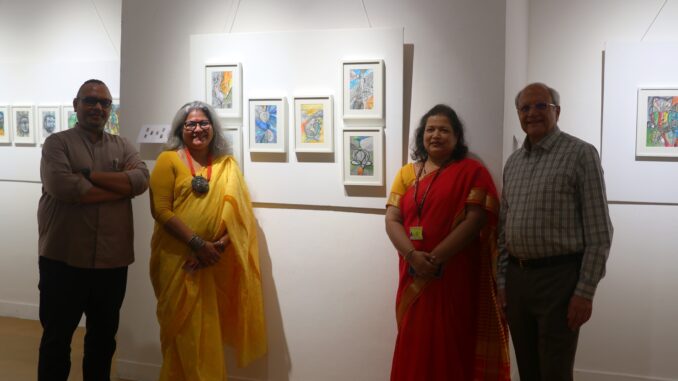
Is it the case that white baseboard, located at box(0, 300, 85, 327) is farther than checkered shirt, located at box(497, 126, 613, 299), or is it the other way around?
white baseboard, located at box(0, 300, 85, 327)

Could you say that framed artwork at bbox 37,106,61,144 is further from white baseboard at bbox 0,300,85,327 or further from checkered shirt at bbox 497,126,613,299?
checkered shirt at bbox 497,126,613,299

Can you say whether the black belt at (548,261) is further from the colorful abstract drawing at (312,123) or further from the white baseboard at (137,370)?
the white baseboard at (137,370)

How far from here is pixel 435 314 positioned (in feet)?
9.29

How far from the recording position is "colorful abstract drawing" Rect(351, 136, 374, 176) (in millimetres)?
3193

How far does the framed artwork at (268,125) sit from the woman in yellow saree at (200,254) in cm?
23

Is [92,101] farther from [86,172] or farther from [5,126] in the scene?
[5,126]

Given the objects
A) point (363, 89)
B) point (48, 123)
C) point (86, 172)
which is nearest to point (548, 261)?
point (363, 89)

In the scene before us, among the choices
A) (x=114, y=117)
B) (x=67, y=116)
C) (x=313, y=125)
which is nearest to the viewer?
(x=313, y=125)

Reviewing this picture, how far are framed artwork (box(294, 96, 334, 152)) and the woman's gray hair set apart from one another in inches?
17.4

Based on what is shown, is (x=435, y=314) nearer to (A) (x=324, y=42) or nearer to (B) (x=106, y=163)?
(A) (x=324, y=42)

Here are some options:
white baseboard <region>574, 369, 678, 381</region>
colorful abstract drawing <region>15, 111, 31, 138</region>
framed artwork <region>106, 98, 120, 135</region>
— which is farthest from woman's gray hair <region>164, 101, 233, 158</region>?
white baseboard <region>574, 369, 678, 381</region>

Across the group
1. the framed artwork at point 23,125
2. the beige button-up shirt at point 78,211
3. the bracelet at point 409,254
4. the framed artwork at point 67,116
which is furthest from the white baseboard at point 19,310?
the bracelet at point 409,254

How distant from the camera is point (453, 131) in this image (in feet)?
9.59

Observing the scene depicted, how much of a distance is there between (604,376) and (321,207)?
215 centimetres
